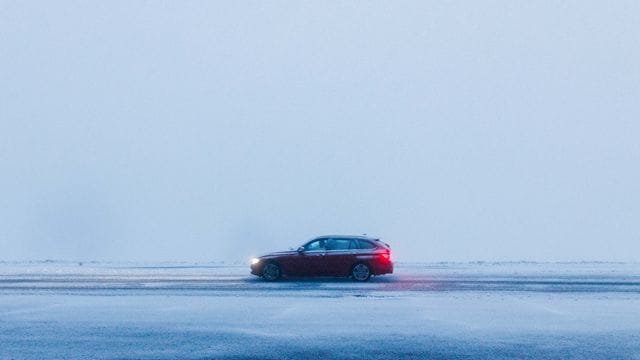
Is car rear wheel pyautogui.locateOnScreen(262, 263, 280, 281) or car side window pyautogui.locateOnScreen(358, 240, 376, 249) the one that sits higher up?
car side window pyautogui.locateOnScreen(358, 240, 376, 249)

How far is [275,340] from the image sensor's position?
11.6m

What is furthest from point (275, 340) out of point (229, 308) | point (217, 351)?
point (229, 308)

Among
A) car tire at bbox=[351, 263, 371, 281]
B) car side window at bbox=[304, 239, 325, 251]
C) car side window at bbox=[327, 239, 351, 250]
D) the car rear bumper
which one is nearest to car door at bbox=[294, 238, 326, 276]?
car side window at bbox=[304, 239, 325, 251]

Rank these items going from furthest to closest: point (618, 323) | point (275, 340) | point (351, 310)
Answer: point (351, 310) < point (618, 323) < point (275, 340)

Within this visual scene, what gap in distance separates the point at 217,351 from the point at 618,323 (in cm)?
749

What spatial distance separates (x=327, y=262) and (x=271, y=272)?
195 cm

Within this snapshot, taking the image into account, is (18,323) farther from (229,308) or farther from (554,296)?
(554,296)

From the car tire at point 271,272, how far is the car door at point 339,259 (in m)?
1.71

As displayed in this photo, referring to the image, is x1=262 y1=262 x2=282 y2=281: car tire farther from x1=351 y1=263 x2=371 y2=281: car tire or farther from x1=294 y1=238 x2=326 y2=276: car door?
x1=351 y1=263 x2=371 y2=281: car tire

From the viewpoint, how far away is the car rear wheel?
25.9 meters

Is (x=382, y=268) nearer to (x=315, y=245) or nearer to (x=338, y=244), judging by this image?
(x=338, y=244)

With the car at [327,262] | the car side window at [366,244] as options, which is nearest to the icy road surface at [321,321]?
the car at [327,262]

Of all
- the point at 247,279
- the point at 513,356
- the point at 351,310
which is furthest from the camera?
the point at 247,279

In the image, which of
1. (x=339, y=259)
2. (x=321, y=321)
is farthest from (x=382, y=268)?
(x=321, y=321)
